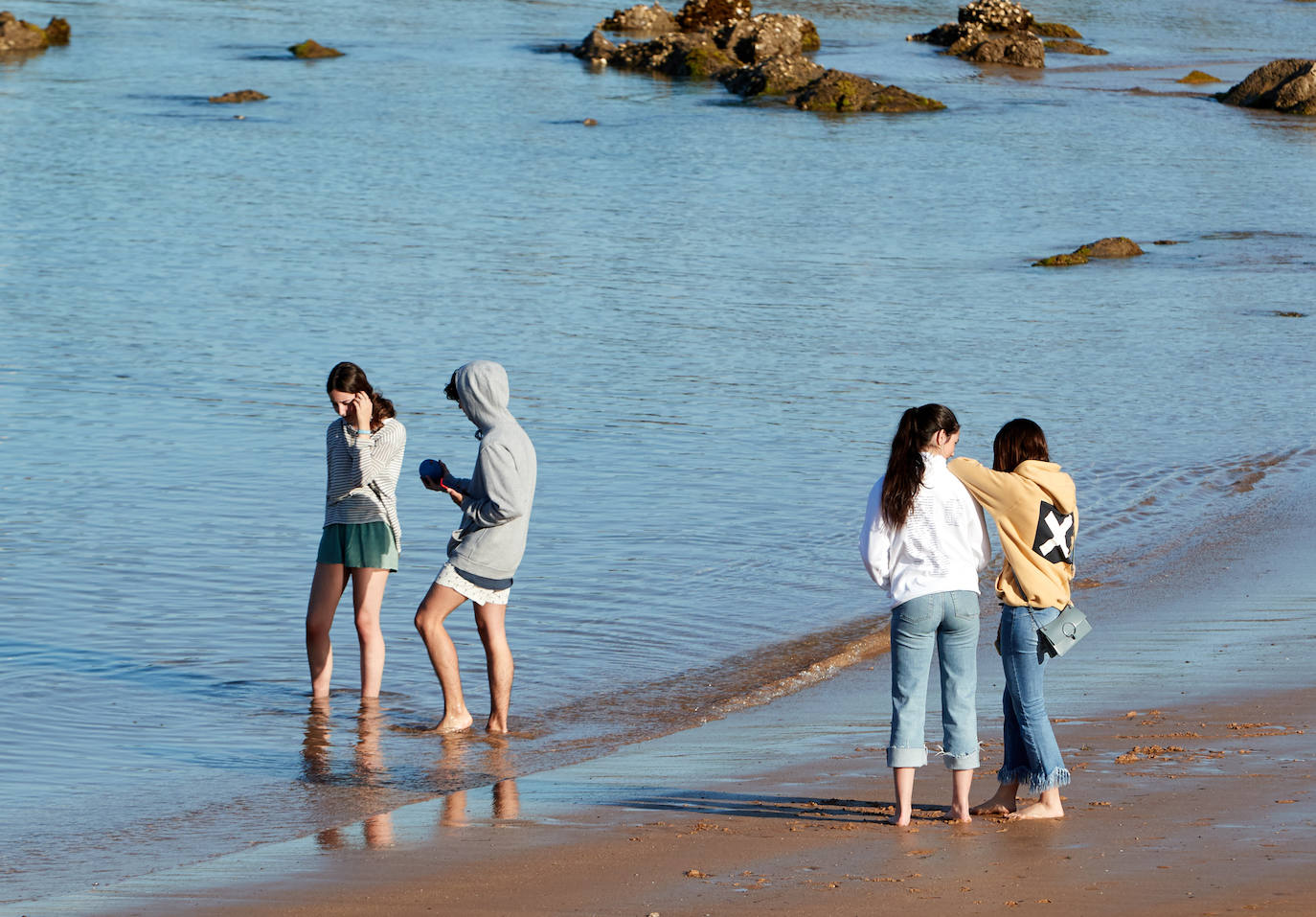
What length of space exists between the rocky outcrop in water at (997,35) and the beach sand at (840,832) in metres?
51.3

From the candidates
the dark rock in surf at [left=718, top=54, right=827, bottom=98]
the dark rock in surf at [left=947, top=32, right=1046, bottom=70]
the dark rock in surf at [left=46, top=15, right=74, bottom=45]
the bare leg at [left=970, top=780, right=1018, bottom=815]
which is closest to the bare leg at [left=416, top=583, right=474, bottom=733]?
the bare leg at [left=970, top=780, right=1018, bottom=815]

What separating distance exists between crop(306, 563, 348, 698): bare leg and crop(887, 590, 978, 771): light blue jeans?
294 cm

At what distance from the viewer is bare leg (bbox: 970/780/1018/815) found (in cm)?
575

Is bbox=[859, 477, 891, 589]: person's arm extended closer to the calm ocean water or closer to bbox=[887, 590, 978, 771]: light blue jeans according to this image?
bbox=[887, 590, 978, 771]: light blue jeans

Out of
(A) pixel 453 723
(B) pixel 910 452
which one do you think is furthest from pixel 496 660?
(B) pixel 910 452

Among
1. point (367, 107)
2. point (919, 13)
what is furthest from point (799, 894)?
point (919, 13)

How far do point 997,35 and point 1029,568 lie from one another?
186ft

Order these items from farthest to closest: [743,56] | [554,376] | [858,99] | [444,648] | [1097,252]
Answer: [743,56]
[858,99]
[1097,252]
[554,376]
[444,648]

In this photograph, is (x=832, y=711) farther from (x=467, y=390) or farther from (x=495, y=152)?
(x=495, y=152)

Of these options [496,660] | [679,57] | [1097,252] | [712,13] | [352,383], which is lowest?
[496,660]

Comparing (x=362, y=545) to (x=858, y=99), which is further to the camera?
(x=858, y=99)

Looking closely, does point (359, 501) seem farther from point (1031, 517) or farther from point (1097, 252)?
point (1097, 252)

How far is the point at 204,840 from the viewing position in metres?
6.08

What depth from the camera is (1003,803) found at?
577 centimetres
